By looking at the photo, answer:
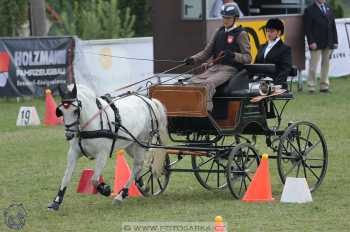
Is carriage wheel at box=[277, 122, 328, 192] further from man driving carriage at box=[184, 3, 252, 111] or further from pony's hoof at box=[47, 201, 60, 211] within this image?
pony's hoof at box=[47, 201, 60, 211]

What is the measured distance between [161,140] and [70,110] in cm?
138

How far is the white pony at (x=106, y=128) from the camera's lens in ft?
33.2

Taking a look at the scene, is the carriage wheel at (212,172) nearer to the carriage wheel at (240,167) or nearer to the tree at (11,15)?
the carriage wheel at (240,167)

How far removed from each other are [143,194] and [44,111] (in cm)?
894

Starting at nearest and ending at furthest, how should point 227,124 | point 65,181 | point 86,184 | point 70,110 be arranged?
1. point 70,110
2. point 65,181
3. point 227,124
4. point 86,184

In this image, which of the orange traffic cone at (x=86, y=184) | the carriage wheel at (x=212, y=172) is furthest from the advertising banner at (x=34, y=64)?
the orange traffic cone at (x=86, y=184)

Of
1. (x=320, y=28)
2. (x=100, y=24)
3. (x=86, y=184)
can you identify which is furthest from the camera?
(x=100, y=24)

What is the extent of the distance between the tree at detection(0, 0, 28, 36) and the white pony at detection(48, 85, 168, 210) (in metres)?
18.1

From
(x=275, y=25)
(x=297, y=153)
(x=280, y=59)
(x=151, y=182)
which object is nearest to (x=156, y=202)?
(x=151, y=182)

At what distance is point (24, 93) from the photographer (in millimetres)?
21250

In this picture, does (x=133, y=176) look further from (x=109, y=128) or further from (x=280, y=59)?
(x=280, y=59)

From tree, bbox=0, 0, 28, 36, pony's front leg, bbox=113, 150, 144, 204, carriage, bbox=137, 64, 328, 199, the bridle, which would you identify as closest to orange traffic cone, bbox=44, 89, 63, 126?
carriage, bbox=137, 64, 328, 199

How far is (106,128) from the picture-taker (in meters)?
10.5

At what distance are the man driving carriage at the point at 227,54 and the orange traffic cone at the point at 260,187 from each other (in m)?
1.03
